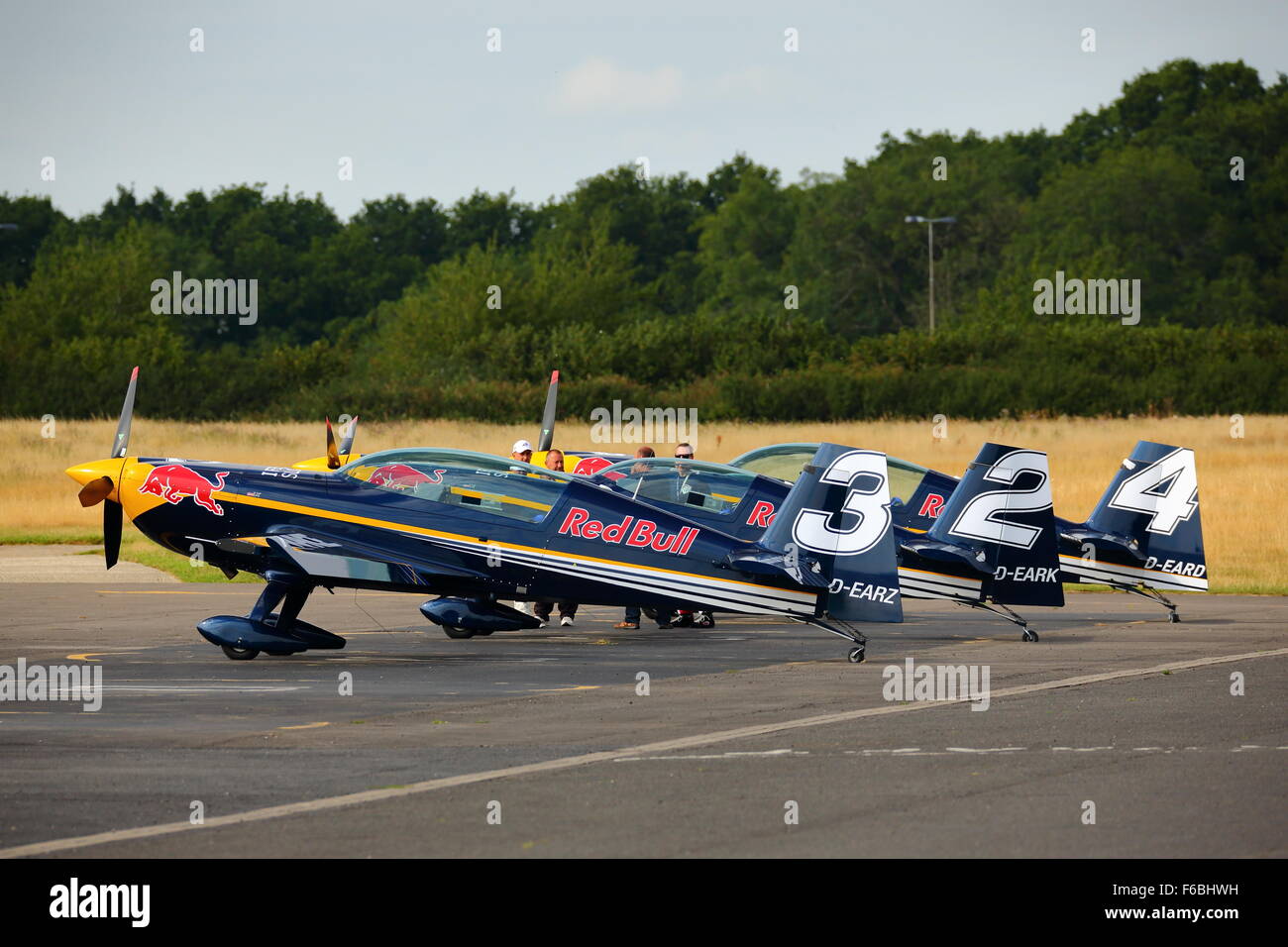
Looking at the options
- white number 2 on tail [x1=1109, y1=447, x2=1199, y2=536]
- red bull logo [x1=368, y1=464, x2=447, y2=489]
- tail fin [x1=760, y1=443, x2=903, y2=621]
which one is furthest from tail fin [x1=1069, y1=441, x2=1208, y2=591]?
red bull logo [x1=368, y1=464, x2=447, y2=489]

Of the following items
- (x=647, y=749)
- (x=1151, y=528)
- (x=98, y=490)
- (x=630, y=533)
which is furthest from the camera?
(x=1151, y=528)

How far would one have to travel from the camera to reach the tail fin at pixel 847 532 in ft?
48.6

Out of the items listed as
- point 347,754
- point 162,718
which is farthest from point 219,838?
point 162,718

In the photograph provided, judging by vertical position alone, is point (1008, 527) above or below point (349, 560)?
above

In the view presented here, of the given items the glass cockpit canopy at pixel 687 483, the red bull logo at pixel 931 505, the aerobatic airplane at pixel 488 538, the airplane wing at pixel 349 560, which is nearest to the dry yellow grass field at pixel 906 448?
the red bull logo at pixel 931 505

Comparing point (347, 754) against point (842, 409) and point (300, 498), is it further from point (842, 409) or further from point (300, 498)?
point (842, 409)

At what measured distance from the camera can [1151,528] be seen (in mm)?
A: 18875

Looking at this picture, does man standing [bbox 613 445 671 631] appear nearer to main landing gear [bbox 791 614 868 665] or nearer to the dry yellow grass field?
main landing gear [bbox 791 614 868 665]

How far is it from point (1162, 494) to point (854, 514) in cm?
578

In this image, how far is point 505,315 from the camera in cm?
6838

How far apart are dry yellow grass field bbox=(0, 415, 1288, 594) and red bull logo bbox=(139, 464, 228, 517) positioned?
15467mm

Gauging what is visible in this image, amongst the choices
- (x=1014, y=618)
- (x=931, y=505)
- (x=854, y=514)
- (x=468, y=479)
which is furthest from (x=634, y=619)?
(x=1014, y=618)

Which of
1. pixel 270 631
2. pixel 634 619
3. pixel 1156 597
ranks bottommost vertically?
pixel 634 619

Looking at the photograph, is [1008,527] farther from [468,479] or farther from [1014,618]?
[468,479]
